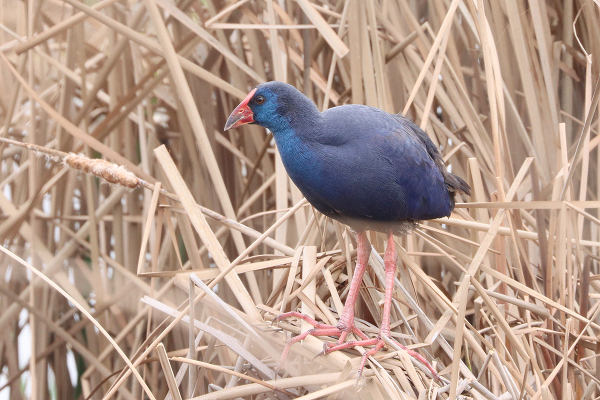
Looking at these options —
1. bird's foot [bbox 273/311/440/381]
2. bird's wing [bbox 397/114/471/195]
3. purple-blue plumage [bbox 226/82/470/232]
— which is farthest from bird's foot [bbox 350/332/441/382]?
bird's wing [bbox 397/114/471/195]

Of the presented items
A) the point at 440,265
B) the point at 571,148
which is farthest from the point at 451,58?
the point at 440,265

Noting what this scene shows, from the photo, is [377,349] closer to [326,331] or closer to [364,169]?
[326,331]

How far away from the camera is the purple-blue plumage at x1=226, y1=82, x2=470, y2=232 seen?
1.25m

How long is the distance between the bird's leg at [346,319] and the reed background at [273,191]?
0.03 m

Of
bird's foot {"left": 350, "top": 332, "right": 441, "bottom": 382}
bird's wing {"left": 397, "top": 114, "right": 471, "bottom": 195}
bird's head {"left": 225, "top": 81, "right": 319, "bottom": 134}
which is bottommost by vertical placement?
bird's foot {"left": 350, "top": 332, "right": 441, "bottom": 382}

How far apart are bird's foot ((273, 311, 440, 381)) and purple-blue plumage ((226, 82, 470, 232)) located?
9.5 inches

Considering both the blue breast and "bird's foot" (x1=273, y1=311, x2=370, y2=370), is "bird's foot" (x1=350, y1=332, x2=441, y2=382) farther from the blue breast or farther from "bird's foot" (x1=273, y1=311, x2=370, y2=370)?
the blue breast

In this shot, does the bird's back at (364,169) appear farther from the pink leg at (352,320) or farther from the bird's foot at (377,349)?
the bird's foot at (377,349)

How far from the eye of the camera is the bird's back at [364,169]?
1244mm

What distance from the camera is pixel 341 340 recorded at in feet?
4.09

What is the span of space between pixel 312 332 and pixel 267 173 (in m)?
0.72

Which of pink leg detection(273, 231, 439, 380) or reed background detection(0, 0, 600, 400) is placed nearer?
pink leg detection(273, 231, 439, 380)

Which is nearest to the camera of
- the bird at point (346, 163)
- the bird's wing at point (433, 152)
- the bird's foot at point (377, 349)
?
the bird's foot at point (377, 349)

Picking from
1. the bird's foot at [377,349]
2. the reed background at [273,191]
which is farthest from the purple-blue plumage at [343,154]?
the bird's foot at [377,349]
